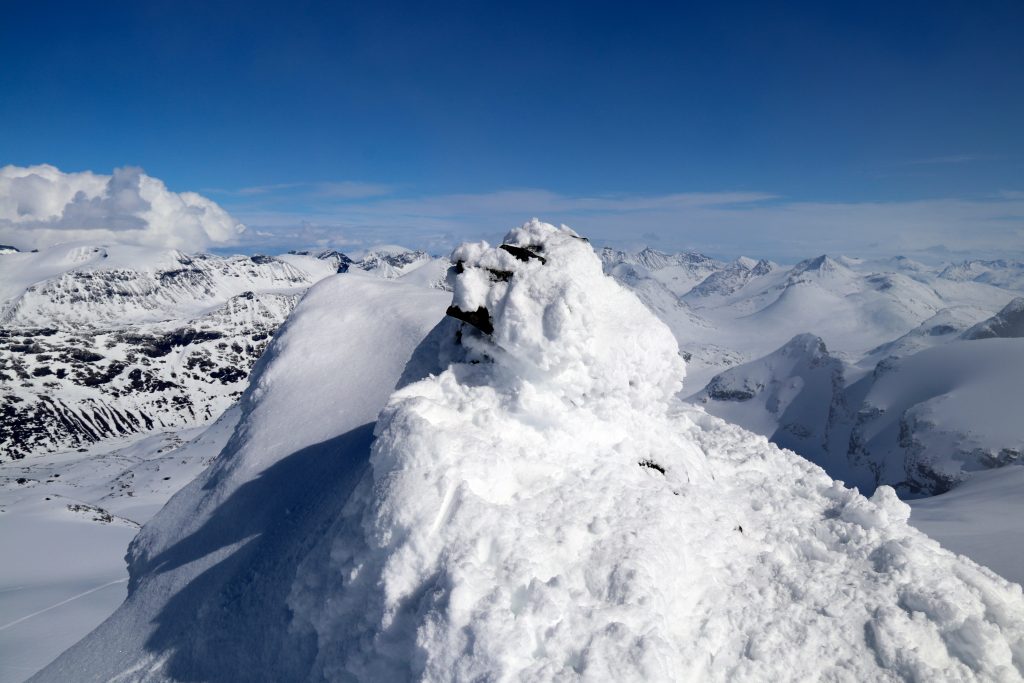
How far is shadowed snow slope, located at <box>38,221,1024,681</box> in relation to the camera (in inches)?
232

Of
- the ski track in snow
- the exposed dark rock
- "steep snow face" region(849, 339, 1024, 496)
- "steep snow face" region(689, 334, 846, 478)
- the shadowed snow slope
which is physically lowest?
"steep snow face" region(689, 334, 846, 478)

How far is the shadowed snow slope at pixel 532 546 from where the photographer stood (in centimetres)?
589

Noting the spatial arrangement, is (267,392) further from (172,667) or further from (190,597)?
(172,667)

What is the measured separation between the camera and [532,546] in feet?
20.6

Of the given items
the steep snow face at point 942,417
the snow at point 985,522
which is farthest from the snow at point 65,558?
the steep snow face at point 942,417

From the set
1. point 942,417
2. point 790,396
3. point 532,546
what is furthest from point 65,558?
point 790,396

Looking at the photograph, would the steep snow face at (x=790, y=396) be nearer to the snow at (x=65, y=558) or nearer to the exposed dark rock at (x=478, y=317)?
the snow at (x=65, y=558)

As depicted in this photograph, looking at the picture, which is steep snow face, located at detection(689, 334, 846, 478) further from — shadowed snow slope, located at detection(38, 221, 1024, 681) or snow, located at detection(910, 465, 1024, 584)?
shadowed snow slope, located at detection(38, 221, 1024, 681)

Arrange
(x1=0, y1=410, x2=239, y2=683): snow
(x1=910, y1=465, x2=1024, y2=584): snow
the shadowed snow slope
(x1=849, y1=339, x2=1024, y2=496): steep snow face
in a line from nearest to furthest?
the shadowed snow slope → (x1=910, y1=465, x2=1024, y2=584): snow → (x1=0, y1=410, x2=239, y2=683): snow → (x1=849, y1=339, x2=1024, y2=496): steep snow face

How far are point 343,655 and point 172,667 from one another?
3448 mm

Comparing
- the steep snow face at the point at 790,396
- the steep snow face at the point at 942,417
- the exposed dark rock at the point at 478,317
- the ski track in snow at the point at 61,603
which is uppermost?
the exposed dark rock at the point at 478,317

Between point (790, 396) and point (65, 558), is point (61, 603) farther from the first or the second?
point (790, 396)

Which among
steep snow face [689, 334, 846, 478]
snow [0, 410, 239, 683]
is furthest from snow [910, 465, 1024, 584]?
steep snow face [689, 334, 846, 478]

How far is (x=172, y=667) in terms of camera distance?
7676 mm
